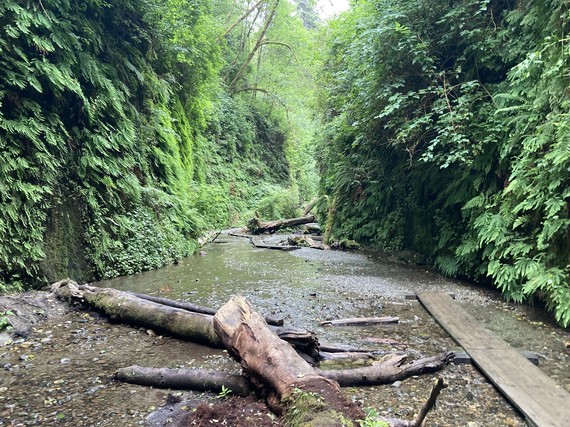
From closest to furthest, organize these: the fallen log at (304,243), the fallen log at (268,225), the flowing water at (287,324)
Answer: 1. the flowing water at (287,324)
2. the fallen log at (304,243)
3. the fallen log at (268,225)

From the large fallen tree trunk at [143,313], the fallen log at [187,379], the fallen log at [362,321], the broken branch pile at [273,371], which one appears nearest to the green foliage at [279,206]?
the large fallen tree trunk at [143,313]

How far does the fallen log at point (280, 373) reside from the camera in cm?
221

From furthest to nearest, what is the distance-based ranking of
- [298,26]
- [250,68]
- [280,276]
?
[250,68]
[298,26]
[280,276]

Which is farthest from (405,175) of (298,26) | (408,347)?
(298,26)

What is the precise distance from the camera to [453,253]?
27.1 ft

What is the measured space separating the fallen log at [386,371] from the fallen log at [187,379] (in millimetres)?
712

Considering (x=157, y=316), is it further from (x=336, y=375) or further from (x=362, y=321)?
(x=362, y=321)

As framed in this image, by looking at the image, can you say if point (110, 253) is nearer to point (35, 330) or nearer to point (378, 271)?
point (35, 330)

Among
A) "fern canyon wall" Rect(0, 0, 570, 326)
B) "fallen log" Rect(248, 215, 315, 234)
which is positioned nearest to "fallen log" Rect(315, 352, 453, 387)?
"fern canyon wall" Rect(0, 0, 570, 326)

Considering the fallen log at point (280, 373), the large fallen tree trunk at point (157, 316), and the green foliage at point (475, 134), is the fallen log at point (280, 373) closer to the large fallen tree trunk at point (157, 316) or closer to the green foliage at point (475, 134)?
the large fallen tree trunk at point (157, 316)

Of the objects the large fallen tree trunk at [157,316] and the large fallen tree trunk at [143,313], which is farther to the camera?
the large fallen tree trunk at [143,313]

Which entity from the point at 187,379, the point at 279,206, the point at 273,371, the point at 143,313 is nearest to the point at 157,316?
the point at 143,313

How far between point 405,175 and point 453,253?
3.18m

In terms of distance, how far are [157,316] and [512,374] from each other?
12.8ft
